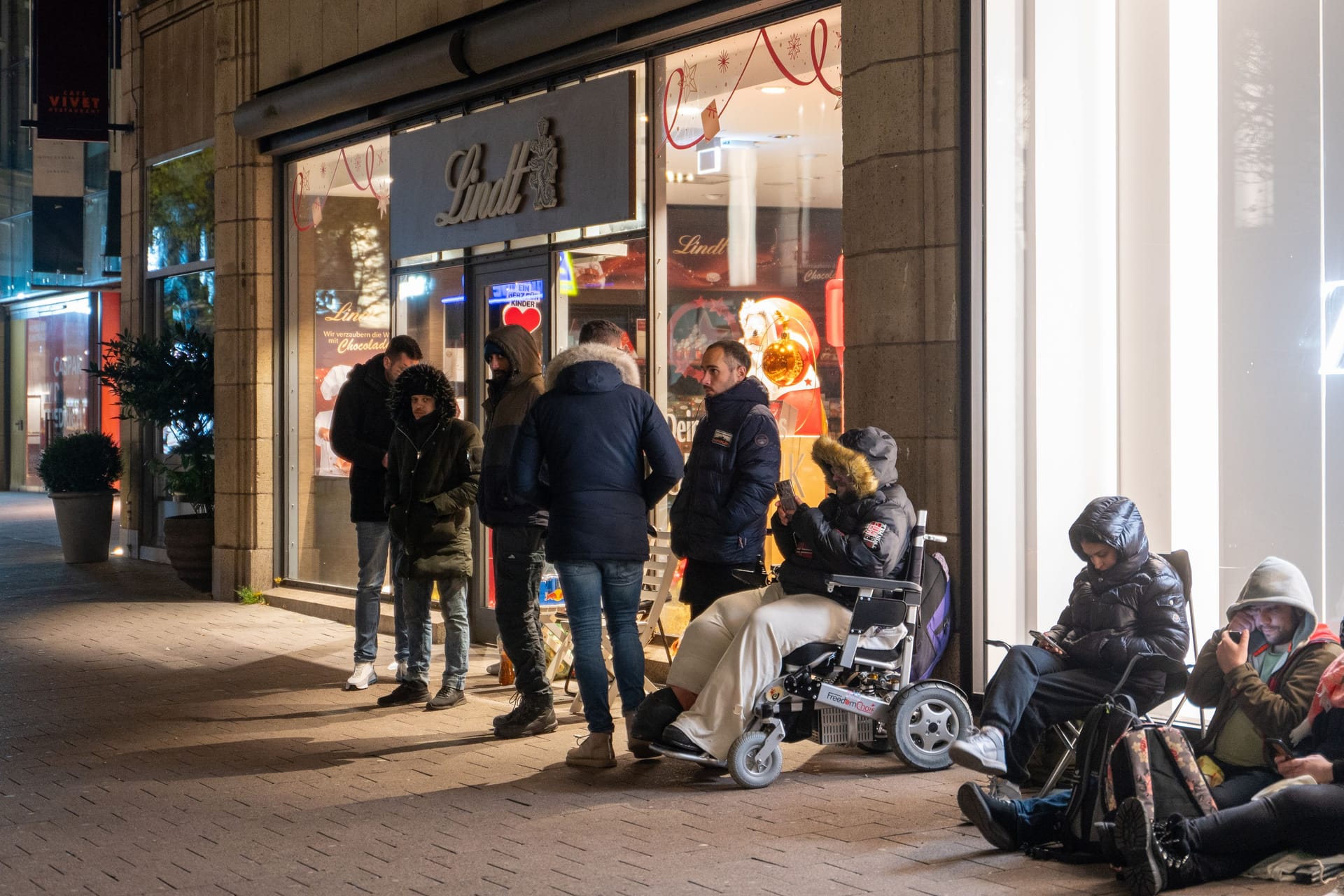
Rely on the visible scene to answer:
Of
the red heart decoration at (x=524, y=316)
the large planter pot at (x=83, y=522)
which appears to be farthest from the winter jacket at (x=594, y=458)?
the large planter pot at (x=83, y=522)

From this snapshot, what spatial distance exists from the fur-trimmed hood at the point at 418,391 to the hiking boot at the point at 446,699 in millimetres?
1464

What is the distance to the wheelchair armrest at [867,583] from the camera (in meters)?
6.21

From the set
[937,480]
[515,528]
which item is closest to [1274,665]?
[937,480]

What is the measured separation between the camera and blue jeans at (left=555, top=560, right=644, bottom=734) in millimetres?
6641

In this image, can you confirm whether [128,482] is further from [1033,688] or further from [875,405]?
[1033,688]

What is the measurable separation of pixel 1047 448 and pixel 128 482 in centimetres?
1306

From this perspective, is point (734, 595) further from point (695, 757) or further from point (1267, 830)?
point (1267, 830)

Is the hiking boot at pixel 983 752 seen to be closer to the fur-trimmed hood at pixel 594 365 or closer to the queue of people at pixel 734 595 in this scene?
the queue of people at pixel 734 595

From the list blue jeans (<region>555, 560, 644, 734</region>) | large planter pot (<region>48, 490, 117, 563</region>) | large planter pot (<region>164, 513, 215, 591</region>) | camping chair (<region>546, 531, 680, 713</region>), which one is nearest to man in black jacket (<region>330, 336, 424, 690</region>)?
camping chair (<region>546, 531, 680, 713</region>)

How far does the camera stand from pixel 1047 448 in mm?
7480

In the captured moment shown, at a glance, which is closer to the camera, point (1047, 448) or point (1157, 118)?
point (1157, 118)

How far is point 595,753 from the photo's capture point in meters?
6.61

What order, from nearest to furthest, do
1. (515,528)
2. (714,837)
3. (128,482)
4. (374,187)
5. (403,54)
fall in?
(714,837), (515,528), (403,54), (374,187), (128,482)

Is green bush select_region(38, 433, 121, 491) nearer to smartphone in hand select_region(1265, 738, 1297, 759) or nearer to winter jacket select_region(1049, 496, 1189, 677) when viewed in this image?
winter jacket select_region(1049, 496, 1189, 677)
